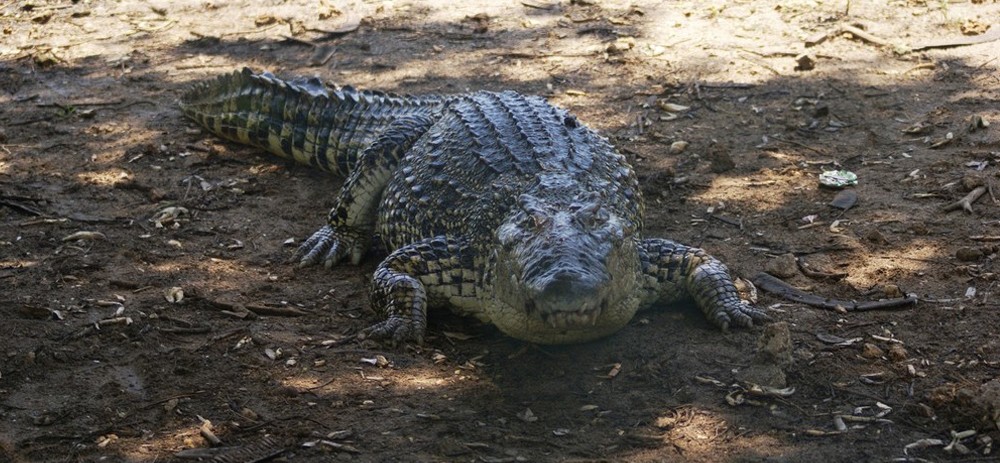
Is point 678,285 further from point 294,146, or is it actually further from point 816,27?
point 816,27

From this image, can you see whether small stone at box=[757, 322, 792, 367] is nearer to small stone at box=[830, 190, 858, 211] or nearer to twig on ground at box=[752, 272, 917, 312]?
twig on ground at box=[752, 272, 917, 312]

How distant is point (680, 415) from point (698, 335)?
2.22 ft

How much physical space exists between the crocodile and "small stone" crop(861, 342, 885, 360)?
0.48m

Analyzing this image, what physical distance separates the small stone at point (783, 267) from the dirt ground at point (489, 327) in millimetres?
15

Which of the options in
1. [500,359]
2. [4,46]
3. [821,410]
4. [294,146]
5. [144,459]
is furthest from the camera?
[4,46]

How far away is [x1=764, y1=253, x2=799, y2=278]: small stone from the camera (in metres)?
5.02

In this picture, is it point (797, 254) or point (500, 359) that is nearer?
point (500, 359)

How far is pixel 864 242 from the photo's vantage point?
5309mm

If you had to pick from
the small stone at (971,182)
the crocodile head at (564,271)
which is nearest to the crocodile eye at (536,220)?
the crocodile head at (564,271)

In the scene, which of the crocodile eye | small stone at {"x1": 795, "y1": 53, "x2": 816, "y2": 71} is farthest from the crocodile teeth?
small stone at {"x1": 795, "y1": 53, "x2": 816, "y2": 71}

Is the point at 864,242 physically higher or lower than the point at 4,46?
lower

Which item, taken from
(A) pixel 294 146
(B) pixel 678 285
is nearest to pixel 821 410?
(B) pixel 678 285

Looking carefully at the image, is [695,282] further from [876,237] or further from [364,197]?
[364,197]

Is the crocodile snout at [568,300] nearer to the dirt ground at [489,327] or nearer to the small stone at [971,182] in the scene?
the dirt ground at [489,327]
